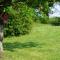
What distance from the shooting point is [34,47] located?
1453 cm

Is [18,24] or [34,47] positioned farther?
[18,24]

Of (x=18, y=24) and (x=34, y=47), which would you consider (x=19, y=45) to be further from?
(x=18, y=24)

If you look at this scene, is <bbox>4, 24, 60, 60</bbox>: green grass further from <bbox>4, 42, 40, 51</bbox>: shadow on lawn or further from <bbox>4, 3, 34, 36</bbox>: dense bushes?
<bbox>4, 3, 34, 36</bbox>: dense bushes

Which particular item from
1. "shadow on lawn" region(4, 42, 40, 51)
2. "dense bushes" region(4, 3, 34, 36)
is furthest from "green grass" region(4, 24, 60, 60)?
"dense bushes" region(4, 3, 34, 36)

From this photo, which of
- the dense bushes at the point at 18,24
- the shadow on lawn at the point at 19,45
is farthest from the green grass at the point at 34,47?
the dense bushes at the point at 18,24

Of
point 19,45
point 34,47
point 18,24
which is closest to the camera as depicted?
point 34,47

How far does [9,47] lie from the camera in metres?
14.5

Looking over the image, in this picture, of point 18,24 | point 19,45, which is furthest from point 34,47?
point 18,24

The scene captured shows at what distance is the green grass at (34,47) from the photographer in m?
12.2

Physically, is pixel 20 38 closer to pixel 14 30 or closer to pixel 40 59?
pixel 14 30

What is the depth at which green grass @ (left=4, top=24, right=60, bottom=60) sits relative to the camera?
12.2m

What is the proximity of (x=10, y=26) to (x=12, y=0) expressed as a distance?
6674mm

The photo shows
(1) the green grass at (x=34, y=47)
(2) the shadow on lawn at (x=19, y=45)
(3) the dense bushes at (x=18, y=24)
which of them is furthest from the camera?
(3) the dense bushes at (x=18, y=24)

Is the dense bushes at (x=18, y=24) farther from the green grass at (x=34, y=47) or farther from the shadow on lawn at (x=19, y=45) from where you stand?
the shadow on lawn at (x=19, y=45)
